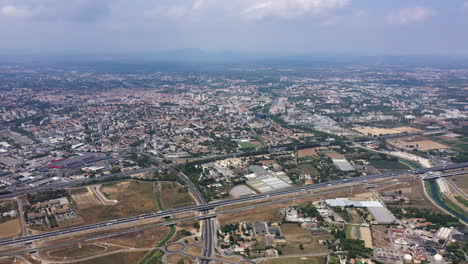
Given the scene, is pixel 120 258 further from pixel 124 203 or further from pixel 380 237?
pixel 380 237

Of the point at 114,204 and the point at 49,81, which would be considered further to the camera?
the point at 49,81

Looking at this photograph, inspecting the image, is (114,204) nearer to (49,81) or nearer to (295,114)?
(295,114)

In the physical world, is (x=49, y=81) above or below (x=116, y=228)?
above

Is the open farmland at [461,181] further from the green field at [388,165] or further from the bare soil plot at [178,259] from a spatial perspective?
the bare soil plot at [178,259]

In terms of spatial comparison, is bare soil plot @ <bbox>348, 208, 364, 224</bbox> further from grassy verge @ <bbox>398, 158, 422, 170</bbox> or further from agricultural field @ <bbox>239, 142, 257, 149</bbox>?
agricultural field @ <bbox>239, 142, 257, 149</bbox>

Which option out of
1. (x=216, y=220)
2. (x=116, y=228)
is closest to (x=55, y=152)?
(x=116, y=228)

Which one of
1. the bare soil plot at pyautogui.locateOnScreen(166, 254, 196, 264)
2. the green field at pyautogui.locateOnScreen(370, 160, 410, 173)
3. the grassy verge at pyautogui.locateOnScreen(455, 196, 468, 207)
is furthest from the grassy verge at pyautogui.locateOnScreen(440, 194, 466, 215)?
the bare soil plot at pyautogui.locateOnScreen(166, 254, 196, 264)
